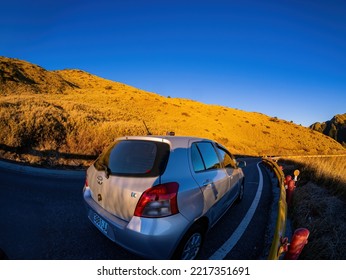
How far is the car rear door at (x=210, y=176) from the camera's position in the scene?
3.04m

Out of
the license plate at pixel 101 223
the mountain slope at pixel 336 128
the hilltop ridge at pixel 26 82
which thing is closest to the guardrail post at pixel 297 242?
the license plate at pixel 101 223

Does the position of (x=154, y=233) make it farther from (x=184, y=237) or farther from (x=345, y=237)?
(x=345, y=237)

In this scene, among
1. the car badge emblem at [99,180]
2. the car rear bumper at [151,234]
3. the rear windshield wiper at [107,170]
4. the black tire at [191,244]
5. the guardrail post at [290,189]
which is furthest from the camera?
the guardrail post at [290,189]

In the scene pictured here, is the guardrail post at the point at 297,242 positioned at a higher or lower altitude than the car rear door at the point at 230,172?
lower

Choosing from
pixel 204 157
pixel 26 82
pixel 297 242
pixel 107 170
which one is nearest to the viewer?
pixel 297 242

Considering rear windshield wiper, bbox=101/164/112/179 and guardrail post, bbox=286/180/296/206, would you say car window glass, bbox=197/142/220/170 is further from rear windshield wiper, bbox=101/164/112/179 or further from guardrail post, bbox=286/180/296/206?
guardrail post, bbox=286/180/296/206

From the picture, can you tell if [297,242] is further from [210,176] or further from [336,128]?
[336,128]

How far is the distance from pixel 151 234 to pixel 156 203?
328 mm

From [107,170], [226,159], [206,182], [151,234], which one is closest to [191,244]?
[151,234]

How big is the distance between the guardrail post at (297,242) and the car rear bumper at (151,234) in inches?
45.7

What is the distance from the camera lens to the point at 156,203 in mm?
2412

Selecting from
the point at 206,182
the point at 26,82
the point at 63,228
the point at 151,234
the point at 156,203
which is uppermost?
the point at 26,82

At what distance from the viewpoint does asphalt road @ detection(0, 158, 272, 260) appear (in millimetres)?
3023

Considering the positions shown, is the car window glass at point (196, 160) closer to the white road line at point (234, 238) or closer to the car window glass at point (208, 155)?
the car window glass at point (208, 155)
